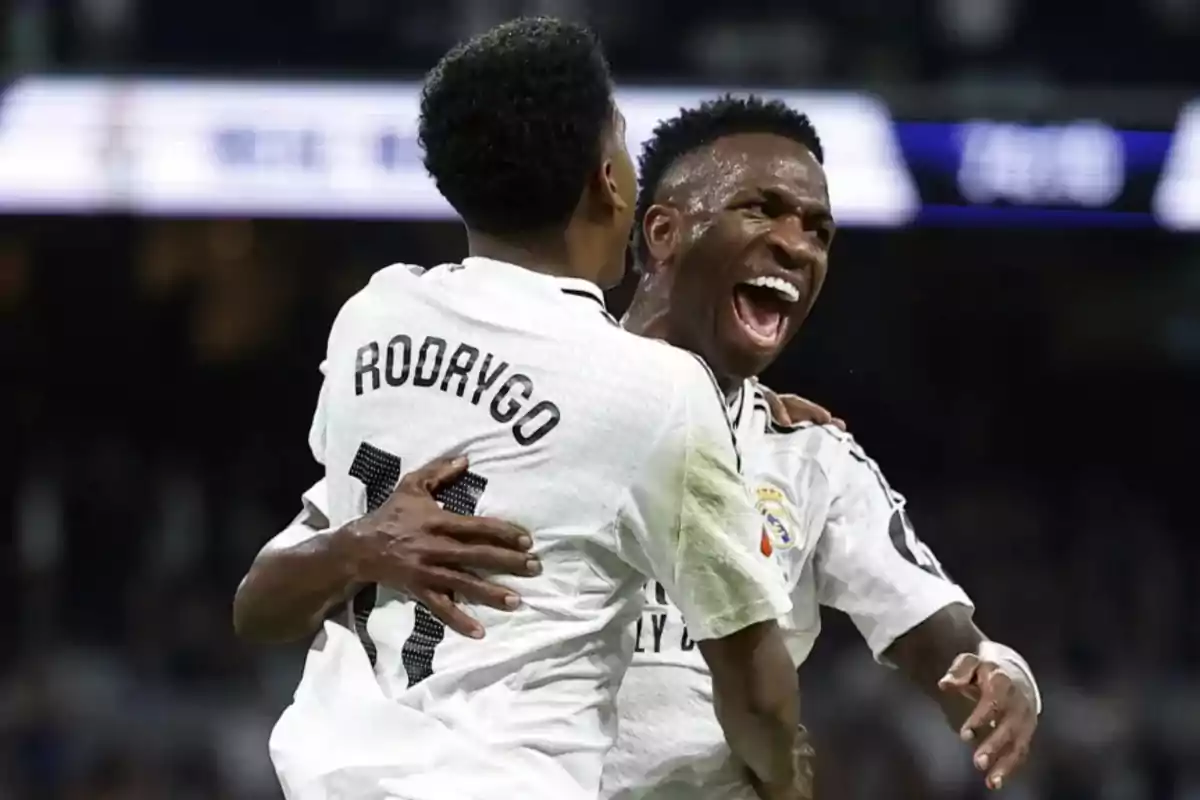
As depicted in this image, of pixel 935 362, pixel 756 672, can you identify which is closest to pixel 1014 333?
pixel 935 362

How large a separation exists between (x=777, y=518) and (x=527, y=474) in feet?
2.07

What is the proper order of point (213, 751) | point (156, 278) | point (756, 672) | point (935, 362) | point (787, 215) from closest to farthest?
point (756, 672), point (787, 215), point (213, 751), point (156, 278), point (935, 362)

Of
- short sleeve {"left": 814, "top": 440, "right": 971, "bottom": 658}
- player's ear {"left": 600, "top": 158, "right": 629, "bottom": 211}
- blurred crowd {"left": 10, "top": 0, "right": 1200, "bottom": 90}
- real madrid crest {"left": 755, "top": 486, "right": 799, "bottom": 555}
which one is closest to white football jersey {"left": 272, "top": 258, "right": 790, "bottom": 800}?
player's ear {"left": 600, "top": 158, "right": 629, "bottom": 211}

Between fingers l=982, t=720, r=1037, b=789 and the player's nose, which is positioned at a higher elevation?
the player's nose

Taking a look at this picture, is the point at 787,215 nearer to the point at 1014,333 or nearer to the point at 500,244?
the point at 500,244

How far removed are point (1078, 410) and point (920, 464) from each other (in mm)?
747

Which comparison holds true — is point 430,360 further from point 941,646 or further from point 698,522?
point 941,646

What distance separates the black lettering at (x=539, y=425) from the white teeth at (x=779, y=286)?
24.3 inches

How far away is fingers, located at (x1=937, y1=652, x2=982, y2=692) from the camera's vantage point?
6.04 feet

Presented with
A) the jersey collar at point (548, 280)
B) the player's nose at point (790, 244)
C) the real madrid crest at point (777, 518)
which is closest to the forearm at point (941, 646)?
the real madrid crest at point (777, 518)

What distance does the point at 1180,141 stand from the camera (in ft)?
18.6

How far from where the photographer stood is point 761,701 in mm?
1643

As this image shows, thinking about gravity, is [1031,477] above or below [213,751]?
above

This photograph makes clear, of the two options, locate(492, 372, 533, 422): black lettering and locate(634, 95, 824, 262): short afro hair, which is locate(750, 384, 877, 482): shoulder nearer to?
locate(634, 95, 824, 262): short afro hair
